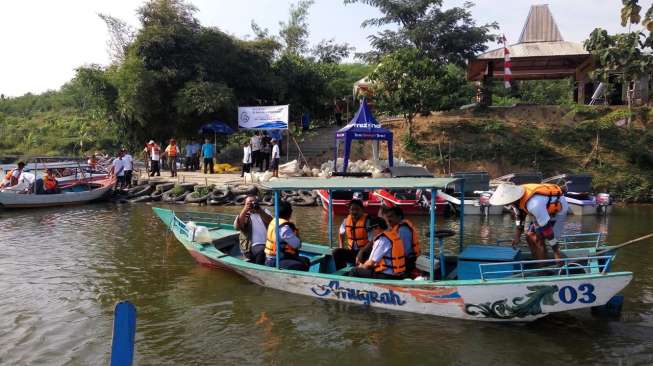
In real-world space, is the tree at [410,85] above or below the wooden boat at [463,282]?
above

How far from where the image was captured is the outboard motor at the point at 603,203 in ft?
54.8

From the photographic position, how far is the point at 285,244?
27.3 ft

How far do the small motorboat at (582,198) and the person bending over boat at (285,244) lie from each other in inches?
426

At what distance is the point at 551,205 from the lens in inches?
297

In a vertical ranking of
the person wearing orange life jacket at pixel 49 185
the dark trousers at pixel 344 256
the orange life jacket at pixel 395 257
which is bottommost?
the dark trousers at pixel 344 256

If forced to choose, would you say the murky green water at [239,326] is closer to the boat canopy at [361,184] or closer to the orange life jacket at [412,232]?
the orange life jacket at [412,232]

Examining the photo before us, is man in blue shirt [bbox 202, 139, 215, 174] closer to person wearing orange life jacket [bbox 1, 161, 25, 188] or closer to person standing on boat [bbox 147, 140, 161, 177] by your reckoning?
person standing on boat [bbox 147, 140, 161, 177]

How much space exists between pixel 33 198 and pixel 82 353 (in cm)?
1374

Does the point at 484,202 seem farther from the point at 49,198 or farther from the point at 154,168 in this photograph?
the point at 49,198

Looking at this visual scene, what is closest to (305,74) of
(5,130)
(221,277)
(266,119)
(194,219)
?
(266,119)

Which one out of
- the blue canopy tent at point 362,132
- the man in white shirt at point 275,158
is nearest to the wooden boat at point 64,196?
the man in white shirt at point 275,158

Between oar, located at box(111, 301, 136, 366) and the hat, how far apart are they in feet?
17.1

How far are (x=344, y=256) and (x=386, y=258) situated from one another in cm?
141

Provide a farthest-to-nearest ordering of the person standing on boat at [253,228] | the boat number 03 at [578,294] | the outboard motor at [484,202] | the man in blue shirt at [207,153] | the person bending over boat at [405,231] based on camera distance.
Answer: the man in blue shirt at [207,153]
the outboard motor at [484,202]
the person standing on boat at [253,228]
the person bending over boat at [405,231]
the boat number 03 at [578,294]
